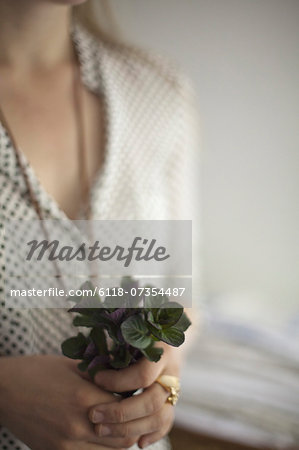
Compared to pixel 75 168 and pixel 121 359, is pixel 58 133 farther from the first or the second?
pixel 121 359

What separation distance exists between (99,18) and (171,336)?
2.30 ft

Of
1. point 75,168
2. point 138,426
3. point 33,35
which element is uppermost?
point 33,35

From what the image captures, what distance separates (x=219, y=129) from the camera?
1.69 metres

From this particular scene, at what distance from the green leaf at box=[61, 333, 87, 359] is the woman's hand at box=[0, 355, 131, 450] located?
0.05m

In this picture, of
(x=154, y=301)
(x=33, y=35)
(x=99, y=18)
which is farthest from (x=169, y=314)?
(x=99, y=18)

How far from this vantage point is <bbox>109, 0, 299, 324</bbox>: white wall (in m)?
1.56

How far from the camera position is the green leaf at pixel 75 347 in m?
0.42

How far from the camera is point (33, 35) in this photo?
2.24 feet

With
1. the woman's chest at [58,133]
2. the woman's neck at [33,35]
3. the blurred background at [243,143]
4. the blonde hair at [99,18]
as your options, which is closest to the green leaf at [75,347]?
the woman's chest at [58,133]

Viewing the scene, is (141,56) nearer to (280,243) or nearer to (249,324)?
(249,324)

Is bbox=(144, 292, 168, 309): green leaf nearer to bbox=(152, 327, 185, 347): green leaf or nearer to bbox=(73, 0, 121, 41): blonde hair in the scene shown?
bbox=(152, 327, 185, 347): green leaf

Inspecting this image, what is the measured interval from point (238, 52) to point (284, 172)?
0.49 meters

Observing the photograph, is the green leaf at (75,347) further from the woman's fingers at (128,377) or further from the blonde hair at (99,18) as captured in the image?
the blonde hair at (99,18)

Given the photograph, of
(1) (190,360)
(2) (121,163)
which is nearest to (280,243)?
(1) (190,360)
